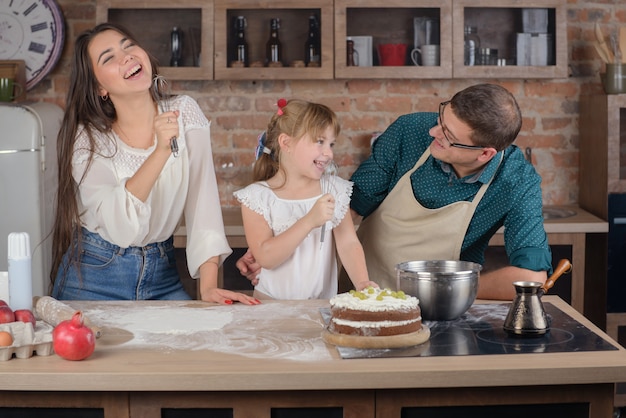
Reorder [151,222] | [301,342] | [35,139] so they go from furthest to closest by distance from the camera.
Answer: [35,139]
[151,222]
[301,342]

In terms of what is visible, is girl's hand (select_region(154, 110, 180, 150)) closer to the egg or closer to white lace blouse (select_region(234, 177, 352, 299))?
white lace blouse (select_region(234, 177, 352, 299))

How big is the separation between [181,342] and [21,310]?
39cm

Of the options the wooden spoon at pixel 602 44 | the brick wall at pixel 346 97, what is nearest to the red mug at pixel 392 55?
the brick wall at pixel 346 97

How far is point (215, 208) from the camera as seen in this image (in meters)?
2.74

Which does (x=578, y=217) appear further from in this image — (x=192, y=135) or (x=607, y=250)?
(x=192, y=135)

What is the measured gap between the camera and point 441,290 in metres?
2.18

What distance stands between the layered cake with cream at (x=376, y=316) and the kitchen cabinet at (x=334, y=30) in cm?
244

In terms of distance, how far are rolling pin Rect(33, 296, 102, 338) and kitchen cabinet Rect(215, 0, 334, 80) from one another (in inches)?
89.8

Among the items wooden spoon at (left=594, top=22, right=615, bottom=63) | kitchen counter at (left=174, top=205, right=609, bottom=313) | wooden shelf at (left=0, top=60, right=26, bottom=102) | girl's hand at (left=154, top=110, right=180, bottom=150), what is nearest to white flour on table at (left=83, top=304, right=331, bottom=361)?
girl's hand at (left=154, top=110, right=180, bottom=150)

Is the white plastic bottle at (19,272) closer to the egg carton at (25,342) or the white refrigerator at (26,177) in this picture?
the egg carton at (25,342)

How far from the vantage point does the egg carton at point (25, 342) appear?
1915 millimetres

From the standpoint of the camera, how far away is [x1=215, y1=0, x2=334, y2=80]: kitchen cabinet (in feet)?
14.1

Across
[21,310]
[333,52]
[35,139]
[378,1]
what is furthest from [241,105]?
[21,310]

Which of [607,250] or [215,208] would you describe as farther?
[607,250]
